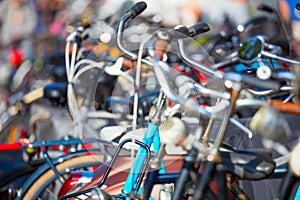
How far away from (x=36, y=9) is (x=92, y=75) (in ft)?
18.3

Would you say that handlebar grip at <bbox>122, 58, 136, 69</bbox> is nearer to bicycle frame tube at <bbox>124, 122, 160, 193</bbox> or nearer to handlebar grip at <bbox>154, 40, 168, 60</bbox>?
handlebar grip at <bbox>154, 40, 168, 60</bbox>

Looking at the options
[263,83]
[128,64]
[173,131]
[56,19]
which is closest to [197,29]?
[128,64]

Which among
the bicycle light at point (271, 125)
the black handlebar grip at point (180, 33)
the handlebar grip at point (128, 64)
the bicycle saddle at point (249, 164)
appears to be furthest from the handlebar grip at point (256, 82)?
the handlebar grip at point (128, 64)

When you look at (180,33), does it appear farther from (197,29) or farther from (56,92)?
(56,92)

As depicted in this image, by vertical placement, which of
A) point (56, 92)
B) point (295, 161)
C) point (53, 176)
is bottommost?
point (56, 92)

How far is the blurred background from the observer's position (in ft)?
18.5

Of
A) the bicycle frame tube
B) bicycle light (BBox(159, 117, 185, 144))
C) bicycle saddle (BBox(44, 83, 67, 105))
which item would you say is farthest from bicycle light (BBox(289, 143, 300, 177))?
bicycle saddle (BBox(44, 83, 67, 105))

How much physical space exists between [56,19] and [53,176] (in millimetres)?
5386

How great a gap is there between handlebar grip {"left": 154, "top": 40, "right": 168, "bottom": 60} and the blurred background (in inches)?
94.3

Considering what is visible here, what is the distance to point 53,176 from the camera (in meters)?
3.33

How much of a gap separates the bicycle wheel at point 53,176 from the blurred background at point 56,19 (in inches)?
61.4

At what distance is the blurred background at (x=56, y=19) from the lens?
565 centimetres

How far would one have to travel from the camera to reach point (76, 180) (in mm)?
3051

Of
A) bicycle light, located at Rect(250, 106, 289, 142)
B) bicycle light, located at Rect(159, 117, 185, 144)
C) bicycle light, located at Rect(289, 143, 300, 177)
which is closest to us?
bicycle light, located at Rect(250, 106, 289, 142)
